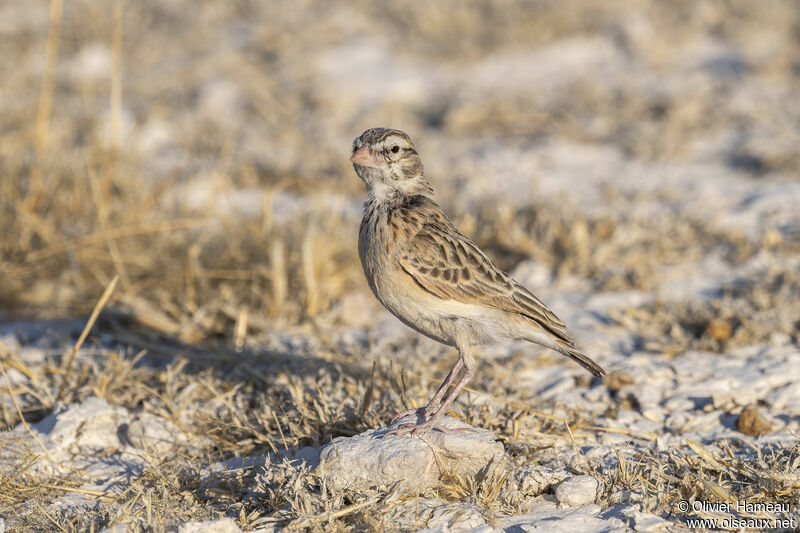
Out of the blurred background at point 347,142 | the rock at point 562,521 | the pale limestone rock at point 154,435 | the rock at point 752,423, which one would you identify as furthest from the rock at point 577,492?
the blurred background at point 347,142

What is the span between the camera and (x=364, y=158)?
4477mm

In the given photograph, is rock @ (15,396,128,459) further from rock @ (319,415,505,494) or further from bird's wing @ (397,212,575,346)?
bird's wing @ (397,212,575,346)

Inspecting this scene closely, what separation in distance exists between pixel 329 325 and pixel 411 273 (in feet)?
6.37

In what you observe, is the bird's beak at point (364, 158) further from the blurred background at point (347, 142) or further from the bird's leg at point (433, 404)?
the blurred background at point (347, 142)

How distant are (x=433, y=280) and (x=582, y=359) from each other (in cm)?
87

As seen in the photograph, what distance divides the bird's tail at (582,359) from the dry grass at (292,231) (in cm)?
43

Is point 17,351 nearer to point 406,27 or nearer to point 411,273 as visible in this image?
point 411,273

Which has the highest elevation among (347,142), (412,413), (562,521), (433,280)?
(347,142)

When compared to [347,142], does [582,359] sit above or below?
below

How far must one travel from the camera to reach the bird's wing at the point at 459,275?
421cm

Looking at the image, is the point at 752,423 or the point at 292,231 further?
the point at 292,231

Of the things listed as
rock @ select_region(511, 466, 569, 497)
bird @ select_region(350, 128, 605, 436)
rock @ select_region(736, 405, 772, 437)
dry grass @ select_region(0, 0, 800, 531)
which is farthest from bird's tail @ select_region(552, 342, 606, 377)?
rock @ select_region(736, 405, 772, 437)

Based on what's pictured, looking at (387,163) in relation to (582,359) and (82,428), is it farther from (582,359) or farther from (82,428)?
(82,428)

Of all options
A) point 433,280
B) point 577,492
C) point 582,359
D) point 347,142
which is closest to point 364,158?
point 433,280
